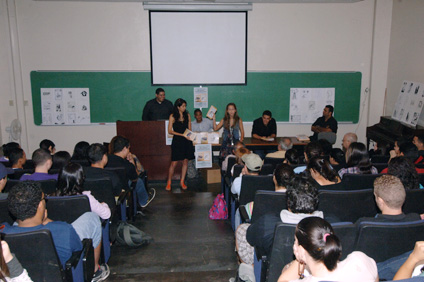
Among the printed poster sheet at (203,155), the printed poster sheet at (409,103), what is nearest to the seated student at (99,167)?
the printed poster sheet at (203,155)

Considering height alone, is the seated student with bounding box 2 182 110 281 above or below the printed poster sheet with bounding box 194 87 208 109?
below

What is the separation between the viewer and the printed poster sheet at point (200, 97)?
8969 millimetres

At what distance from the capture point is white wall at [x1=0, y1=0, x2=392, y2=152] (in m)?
8.57

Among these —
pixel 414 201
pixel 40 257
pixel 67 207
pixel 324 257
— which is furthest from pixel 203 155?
pixel 324 257

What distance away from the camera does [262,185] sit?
4277 mm

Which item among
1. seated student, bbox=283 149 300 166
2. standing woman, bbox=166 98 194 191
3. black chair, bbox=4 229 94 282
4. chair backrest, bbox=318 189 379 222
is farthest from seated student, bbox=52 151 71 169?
chair backrest, bbox=318 189 379 222

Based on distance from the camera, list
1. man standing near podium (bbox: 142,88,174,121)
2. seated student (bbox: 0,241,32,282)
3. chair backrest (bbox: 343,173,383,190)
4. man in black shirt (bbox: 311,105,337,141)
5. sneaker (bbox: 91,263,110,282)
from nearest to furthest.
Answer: seated student (bbox: 0,241,32,282) < sneaker (bbox: 91,263,110,282) < chair backrest (bbox: 343,173,383,190) < man in black shirt (bbox: 311,105,337,141) < man standing near podium (bbox: 142,88,174,121)

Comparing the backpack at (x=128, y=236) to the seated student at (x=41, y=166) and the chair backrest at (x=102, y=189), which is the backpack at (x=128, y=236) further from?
the seated student at (x=41, y=166)

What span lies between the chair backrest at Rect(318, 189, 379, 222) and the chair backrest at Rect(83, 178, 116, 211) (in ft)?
6.69

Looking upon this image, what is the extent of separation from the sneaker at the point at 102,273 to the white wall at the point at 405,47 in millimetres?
6823

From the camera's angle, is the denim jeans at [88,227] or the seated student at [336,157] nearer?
the denim jeans at [88,227]

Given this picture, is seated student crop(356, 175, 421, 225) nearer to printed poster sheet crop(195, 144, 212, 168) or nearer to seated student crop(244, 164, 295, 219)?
seated student crop(244, 164, 295, 219)

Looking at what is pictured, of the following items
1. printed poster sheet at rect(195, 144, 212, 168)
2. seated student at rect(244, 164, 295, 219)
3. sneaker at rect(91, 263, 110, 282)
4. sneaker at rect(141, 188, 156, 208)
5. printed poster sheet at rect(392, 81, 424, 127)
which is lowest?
sneaker at rect(141, 188, 156, 208)

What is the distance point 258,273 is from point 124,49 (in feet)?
21.9
